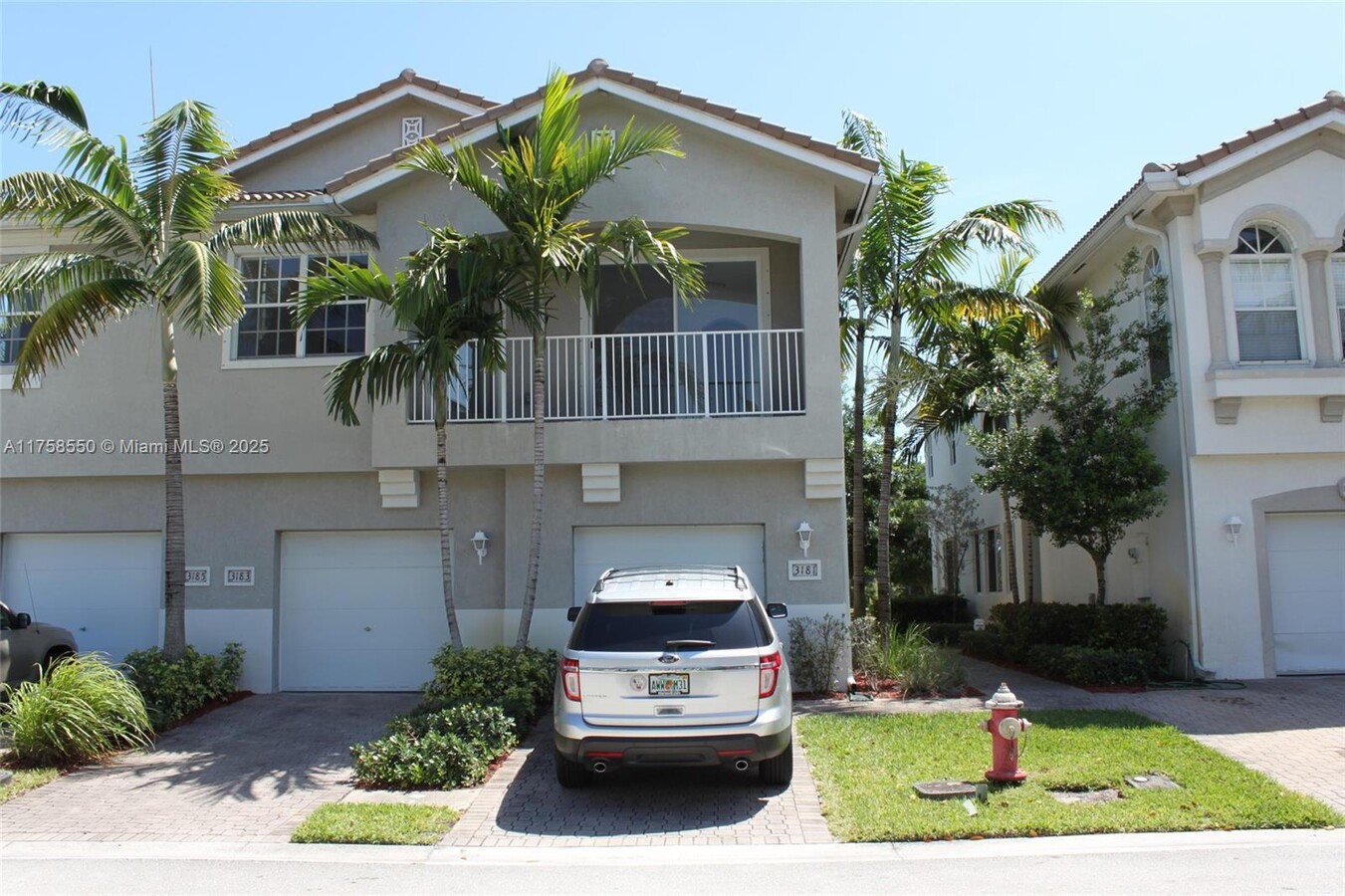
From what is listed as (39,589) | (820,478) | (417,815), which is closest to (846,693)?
(820,478)

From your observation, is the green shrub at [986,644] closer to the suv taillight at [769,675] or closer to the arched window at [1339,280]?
the arched window at [1339,280]

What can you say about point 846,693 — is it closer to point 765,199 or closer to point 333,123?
point 765,199

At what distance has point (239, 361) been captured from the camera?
43.8 ft

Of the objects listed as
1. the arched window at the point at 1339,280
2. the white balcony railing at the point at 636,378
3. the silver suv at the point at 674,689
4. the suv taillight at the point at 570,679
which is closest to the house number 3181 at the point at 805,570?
the white balcony railing at the point at 636,378

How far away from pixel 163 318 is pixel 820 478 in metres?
7.79

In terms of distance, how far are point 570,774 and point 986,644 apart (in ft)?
36.9

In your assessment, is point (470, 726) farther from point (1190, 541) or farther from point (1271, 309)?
point (1271, 309)

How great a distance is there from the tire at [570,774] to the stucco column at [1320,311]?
1053cm

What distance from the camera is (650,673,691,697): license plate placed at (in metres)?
7.35

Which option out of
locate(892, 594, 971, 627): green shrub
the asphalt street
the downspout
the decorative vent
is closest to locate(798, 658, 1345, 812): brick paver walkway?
the downspout

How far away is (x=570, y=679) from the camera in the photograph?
749 centimetres

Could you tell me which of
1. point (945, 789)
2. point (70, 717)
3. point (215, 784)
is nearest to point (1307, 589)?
point (945, 789)

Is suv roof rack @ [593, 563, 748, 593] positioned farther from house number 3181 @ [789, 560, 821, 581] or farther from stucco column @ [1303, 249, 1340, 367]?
stucco column @ [1303, 249, 1340, 367]

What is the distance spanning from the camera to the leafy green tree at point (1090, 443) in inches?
500
